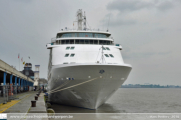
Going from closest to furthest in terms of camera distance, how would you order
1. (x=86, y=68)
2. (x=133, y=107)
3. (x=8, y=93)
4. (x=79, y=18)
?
(x=86, y=68)
(x=8, y=93)
(x=133, y=107)
(x=79, y=18)

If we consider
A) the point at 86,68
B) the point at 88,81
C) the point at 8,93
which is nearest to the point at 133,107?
the point at 88,81

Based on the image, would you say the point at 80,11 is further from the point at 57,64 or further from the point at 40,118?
the point at 40,118

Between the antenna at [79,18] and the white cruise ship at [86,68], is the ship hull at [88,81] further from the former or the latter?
the antenna at [79,18]

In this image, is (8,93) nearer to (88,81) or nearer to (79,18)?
(88,81)

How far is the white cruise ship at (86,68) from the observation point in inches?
773

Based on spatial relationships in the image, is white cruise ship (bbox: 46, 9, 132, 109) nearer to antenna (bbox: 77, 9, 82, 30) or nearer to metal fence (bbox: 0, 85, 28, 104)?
metal fence (bbox: 0, 85, 28, 104)

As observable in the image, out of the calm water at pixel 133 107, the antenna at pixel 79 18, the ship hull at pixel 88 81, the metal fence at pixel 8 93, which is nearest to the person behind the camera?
the metal fence at pixel 8 93

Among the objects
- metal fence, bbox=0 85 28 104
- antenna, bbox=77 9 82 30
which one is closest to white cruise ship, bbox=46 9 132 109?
Answer: metal fence, bbox=0 85 28 104

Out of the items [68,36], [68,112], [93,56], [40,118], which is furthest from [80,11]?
[40,118]

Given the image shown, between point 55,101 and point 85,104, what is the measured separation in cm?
641

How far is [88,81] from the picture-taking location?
1978cm

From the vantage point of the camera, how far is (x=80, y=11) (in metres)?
32.3

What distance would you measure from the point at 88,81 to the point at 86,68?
4.38 ft

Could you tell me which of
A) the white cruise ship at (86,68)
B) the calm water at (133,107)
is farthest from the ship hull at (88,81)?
the calm water at (133,107)
